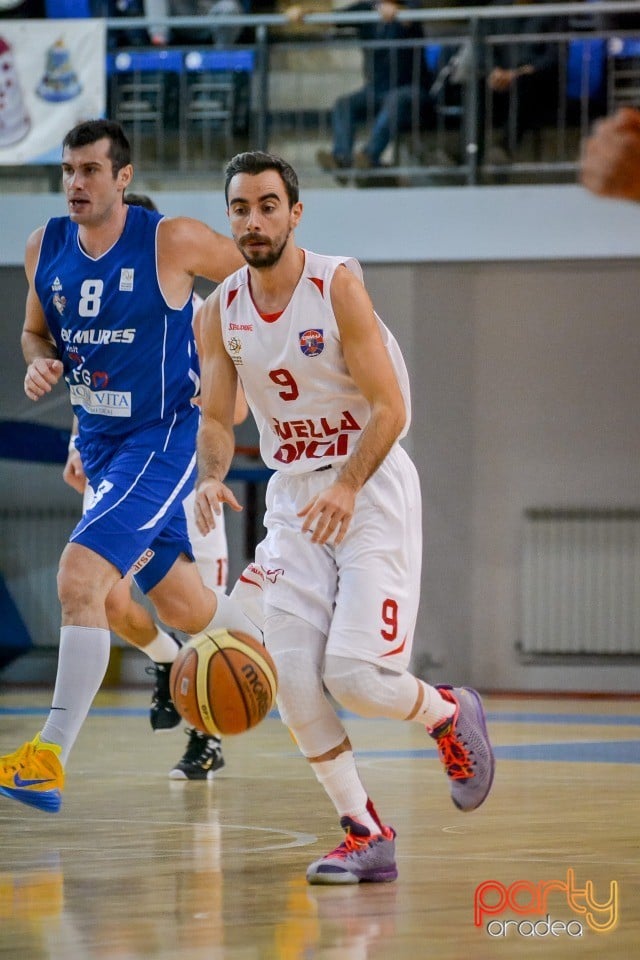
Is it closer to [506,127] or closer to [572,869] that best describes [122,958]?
[572,869]

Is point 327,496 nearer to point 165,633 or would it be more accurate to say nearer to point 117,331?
point 117,331

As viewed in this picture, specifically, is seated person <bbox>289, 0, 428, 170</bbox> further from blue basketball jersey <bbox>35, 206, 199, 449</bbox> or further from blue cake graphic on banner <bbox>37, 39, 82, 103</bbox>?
blue basketball jersey <bbox>35, 206, 199, 449</bbox>

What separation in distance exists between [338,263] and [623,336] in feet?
28.3

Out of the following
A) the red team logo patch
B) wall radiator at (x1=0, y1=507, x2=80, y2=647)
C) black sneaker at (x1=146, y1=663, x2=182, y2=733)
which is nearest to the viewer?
the red team logo patch

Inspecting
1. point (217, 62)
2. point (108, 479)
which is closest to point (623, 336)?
point (217, 62)

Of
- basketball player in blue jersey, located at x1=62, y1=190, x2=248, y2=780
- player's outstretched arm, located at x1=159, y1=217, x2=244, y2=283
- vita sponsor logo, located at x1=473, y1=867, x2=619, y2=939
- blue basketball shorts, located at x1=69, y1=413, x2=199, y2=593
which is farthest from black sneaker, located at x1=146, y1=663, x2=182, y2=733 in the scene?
vita sponsor logo, located at x1=473, y1=867, x2=619, y2=939

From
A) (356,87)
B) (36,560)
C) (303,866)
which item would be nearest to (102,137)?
(303,866)

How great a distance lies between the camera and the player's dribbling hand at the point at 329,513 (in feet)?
13.6

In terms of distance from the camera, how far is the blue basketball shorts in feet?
17.3

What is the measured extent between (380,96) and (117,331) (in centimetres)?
768

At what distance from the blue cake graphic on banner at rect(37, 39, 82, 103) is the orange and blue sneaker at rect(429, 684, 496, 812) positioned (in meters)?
8.53

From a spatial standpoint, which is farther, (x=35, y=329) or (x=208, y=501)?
(x=35, y=329)

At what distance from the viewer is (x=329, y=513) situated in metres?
4.14

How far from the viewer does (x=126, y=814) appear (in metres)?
5.54
